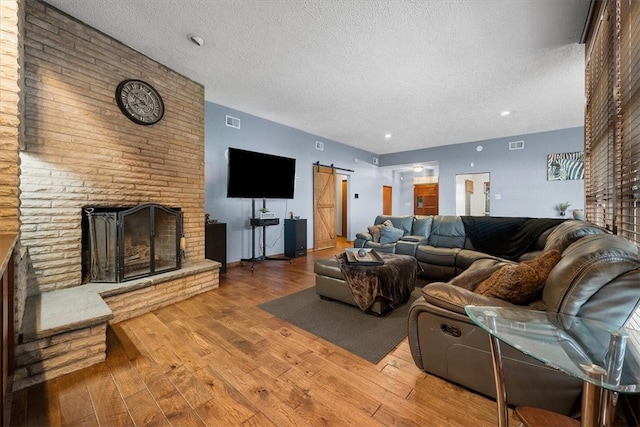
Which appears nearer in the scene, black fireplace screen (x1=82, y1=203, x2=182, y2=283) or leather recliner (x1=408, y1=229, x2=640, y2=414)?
leather recliner (x1=408, y1=229, x2=640, y2=414)

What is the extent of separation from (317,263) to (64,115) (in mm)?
2816

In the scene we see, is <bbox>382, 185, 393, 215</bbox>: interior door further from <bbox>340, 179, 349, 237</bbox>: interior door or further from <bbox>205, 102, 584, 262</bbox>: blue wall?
<bbox>340, 179, 349, 237</bbox>: interior door

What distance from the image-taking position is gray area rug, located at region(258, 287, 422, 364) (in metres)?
1.99

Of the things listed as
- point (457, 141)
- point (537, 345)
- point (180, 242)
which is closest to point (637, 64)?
point (537, 345)

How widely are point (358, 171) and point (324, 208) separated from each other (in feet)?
6.41

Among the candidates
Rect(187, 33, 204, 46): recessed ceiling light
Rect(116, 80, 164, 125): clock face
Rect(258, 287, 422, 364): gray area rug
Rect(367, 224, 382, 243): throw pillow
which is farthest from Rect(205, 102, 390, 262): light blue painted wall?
Rect(258, 287, 422, 364): gray area rug

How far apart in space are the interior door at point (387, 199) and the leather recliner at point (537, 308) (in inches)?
Result: 300

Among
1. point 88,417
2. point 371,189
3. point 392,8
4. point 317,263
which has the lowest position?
point 88,417

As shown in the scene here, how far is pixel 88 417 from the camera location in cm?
132

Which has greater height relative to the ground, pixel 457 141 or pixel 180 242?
pixel 457 141

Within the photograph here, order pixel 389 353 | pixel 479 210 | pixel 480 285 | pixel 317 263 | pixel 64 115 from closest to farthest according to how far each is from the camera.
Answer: pixel 480 285
pixel 389 353
pixel 64 115
pixel 317 263
pixel 479 210

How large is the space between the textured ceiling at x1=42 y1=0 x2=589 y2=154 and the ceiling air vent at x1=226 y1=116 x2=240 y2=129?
24cm

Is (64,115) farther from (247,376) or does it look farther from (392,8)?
(392,8)

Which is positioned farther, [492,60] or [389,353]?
[492,60]
